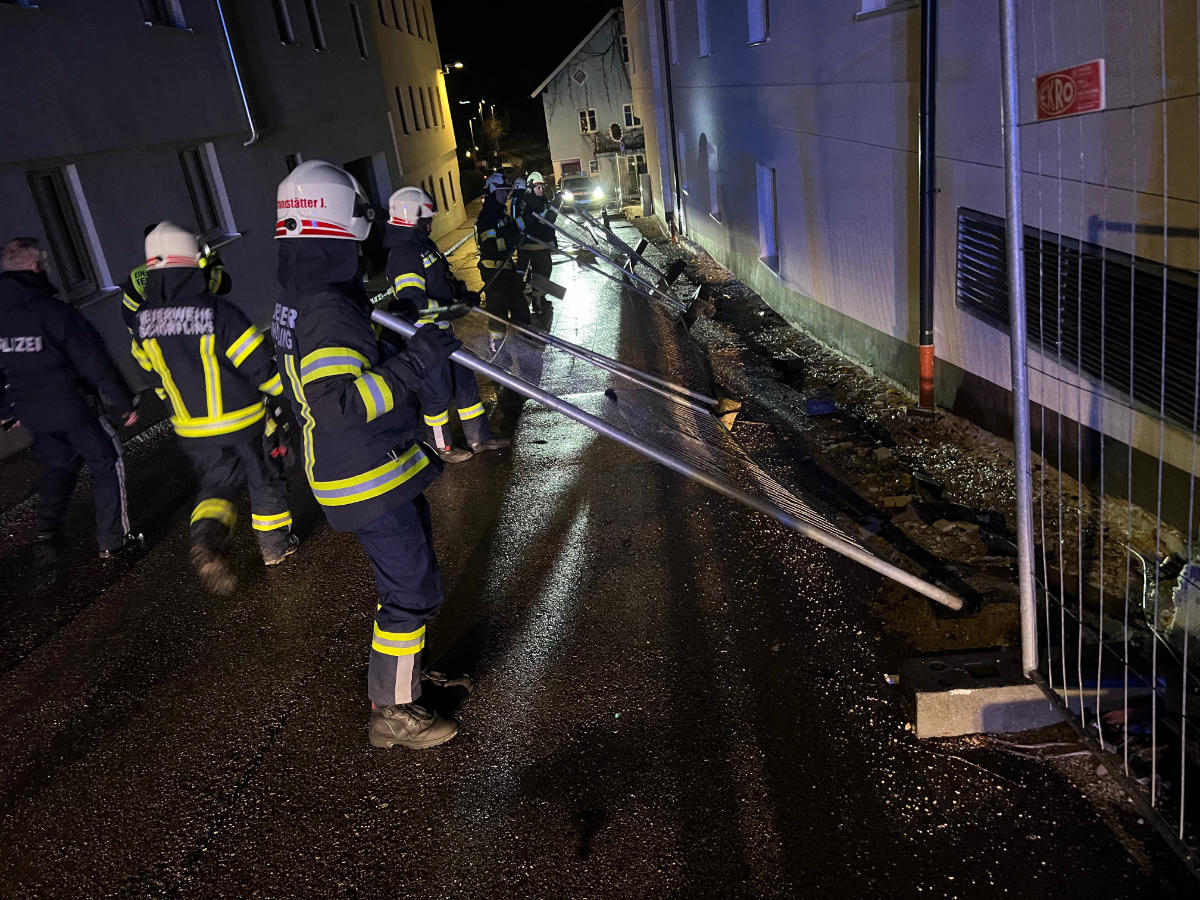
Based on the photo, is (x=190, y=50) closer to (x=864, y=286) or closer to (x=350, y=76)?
(x=350, y=76)

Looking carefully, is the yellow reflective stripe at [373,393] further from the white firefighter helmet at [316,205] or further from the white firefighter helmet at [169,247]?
the white firefighter helmet at [169,247]

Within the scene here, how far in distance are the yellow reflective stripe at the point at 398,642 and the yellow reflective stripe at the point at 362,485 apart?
1.93 feet

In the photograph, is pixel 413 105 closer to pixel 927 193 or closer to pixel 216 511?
pixel 927 193

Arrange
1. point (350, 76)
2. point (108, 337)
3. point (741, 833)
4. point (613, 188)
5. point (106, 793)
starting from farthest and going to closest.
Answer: point (613, 188)
point (350, 76)
point (108, 337)
point (106, 793)
point (741, 833)

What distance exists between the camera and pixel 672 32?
18.2 m

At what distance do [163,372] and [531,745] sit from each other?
10.0 ft

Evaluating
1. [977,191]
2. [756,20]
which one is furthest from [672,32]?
[977,191]

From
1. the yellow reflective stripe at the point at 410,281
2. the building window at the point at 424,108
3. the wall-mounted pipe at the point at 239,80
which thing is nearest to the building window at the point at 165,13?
the wall-mounted pipe at the point at 239,80

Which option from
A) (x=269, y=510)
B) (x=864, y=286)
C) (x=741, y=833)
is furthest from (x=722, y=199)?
(x=741, y=833)

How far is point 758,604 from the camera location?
433cm

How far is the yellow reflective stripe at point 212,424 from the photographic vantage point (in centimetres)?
486

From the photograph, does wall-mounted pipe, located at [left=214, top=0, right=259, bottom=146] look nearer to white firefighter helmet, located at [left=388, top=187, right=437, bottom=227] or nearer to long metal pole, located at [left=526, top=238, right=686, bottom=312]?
long metal pole, located at [left=526, top=238, right=686, bottom=312]

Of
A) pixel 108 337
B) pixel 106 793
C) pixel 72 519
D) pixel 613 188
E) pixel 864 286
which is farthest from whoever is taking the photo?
pixel 613 188

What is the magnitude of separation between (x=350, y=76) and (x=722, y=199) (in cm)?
997
